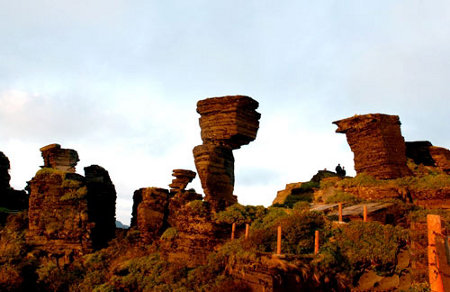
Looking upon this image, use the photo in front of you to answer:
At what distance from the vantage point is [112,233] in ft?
87.5

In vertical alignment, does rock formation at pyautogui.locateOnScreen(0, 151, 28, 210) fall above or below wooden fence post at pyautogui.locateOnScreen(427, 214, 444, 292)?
above

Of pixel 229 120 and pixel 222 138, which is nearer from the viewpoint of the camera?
pixel 229 120

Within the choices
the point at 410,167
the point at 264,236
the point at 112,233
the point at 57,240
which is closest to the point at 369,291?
the point at 264,236

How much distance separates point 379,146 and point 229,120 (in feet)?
33.4

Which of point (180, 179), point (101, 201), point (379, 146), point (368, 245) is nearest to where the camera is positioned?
point (368, 245)

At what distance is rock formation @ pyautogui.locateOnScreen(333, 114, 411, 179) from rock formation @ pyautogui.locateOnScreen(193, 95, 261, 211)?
763 centimetres

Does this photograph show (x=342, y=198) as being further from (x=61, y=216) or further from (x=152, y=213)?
(x=61, y=216)

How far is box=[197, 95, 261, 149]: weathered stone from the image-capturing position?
19.4 meters

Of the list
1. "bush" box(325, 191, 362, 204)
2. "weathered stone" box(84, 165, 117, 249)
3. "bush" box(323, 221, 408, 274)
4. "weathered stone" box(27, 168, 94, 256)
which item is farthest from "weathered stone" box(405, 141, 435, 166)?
"weathered stone" box(27, 168, 94, 256)

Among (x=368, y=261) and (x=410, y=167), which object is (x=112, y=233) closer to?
(x=368, y=261)

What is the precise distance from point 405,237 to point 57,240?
20.0 metres

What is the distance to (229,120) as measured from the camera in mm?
19469

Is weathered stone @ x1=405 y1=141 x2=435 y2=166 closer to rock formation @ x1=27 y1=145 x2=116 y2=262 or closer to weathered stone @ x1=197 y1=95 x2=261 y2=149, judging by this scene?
weathered stone @ x1=197 y1=95 x2=261 y2=149

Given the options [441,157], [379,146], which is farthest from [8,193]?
[441,157]
